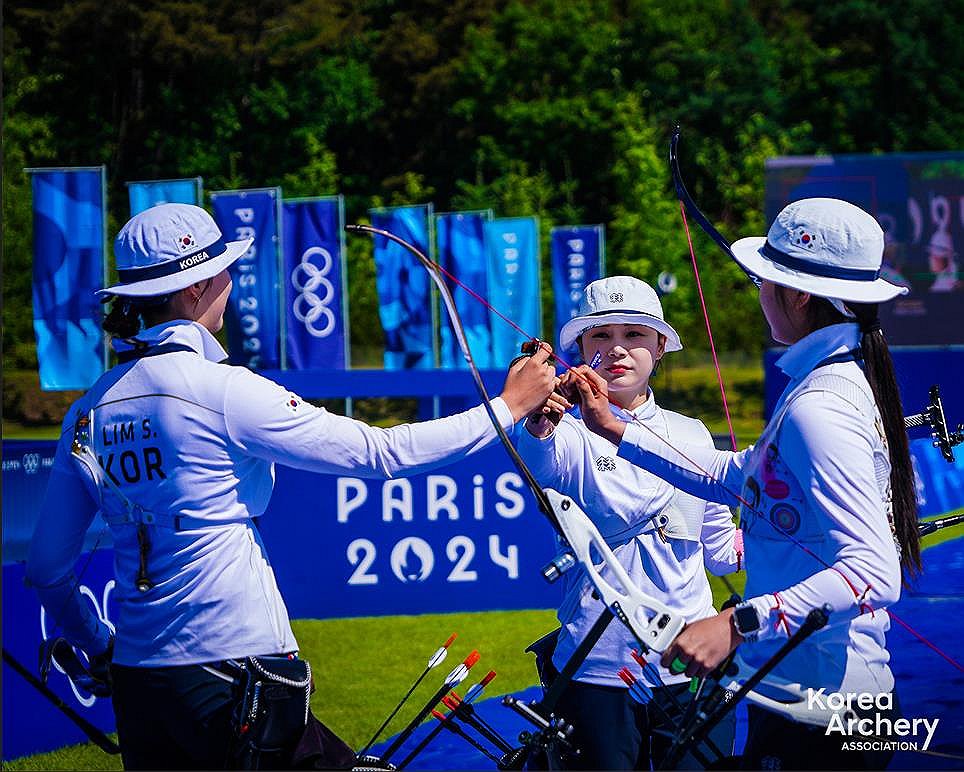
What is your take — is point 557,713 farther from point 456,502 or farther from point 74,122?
point 74,122

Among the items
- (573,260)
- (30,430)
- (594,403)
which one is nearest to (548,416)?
(594,403)

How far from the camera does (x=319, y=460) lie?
10.5 feet

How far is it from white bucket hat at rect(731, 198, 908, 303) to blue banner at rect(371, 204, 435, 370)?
2095 cm

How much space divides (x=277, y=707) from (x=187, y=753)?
0.75ft

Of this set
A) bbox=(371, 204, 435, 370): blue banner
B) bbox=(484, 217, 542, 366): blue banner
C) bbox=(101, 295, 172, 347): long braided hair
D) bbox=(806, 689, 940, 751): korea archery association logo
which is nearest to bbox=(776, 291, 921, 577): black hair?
bbox=(806, 689, 940, 751): korea archery association logo

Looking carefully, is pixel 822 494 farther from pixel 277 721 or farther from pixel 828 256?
pixel 277 721

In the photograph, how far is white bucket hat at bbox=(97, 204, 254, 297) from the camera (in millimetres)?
3307

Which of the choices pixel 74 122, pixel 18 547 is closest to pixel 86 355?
pixel 18 547

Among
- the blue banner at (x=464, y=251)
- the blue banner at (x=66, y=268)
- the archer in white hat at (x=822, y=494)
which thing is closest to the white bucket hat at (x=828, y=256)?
the archer in white hat at (x=822, y=494)

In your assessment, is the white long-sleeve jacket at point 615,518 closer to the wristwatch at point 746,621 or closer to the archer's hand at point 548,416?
the archer's hand at point 548,416

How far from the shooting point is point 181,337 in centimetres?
328

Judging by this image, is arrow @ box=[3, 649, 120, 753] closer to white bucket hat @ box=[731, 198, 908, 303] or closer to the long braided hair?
the long braided hair

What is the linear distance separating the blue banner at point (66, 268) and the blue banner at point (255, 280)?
109 inches

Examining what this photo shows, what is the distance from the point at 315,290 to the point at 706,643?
20.3m
